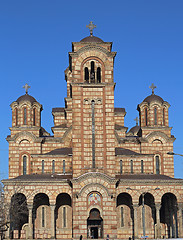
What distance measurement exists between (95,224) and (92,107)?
506 inches

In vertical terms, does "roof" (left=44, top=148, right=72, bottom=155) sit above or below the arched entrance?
above

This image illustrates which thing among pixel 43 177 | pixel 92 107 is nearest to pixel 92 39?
pixel 92 107

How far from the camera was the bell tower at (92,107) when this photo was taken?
54.3 meters

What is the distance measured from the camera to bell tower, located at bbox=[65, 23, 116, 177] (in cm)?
5434

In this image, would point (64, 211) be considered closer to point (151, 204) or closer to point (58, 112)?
point (151, 204)

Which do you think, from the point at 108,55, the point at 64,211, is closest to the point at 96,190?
the point at 64,211

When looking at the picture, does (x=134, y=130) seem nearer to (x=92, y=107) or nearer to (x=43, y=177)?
(x=92, y=107)

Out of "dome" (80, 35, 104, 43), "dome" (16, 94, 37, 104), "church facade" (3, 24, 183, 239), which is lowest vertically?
"church facade" (3, 24, 183, 239)

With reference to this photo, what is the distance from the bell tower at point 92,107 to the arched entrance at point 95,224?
4.57 metres

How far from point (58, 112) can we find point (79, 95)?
14.5 m

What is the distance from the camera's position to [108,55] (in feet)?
184

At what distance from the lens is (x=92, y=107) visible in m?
55.4

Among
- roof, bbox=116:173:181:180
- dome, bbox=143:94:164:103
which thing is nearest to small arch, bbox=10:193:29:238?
roof, bbox=116:173:181:180

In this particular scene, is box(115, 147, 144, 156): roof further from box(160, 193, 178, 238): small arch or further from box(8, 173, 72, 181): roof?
box(8, 173, 72, 181): roof
